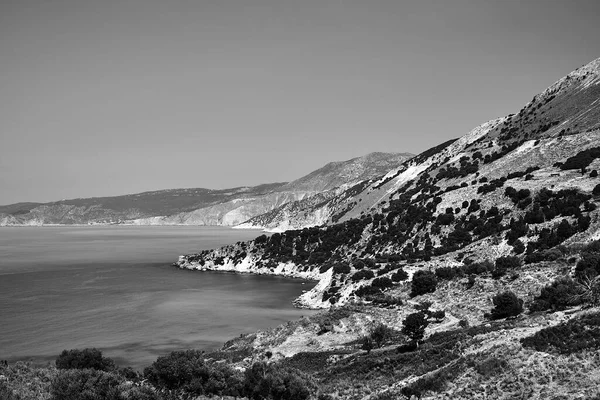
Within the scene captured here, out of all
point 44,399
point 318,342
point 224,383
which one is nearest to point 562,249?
point 318,342

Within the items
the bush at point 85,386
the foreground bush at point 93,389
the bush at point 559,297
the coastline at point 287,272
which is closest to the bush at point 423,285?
the bush at point 559,297

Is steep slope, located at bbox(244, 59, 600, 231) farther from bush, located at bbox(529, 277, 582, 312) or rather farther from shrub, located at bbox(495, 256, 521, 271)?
bush, located at bbox(529, 277, 582, 312)

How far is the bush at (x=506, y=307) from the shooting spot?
33.1 meters

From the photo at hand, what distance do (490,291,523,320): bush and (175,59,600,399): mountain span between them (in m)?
0.09

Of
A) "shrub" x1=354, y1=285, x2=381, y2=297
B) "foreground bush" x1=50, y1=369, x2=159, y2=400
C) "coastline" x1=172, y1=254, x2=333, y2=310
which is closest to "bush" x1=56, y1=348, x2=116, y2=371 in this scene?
"foreground bush" x1=50, y1=369, x2=159, y2=400

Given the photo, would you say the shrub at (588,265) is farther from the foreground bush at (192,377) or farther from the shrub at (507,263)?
the foreground bush at (192,377)

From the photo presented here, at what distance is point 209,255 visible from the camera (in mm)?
119875

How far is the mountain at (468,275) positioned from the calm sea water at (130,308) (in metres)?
8.24

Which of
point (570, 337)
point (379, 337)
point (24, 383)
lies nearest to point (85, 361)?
point (24, 383)

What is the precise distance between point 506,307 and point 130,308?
50.5 metres

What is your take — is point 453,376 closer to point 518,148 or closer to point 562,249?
point 562,249

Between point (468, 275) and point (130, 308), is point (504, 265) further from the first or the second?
point (130, 308)

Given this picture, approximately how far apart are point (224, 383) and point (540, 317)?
58.7ft

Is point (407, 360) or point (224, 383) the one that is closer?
point (224, 383)
